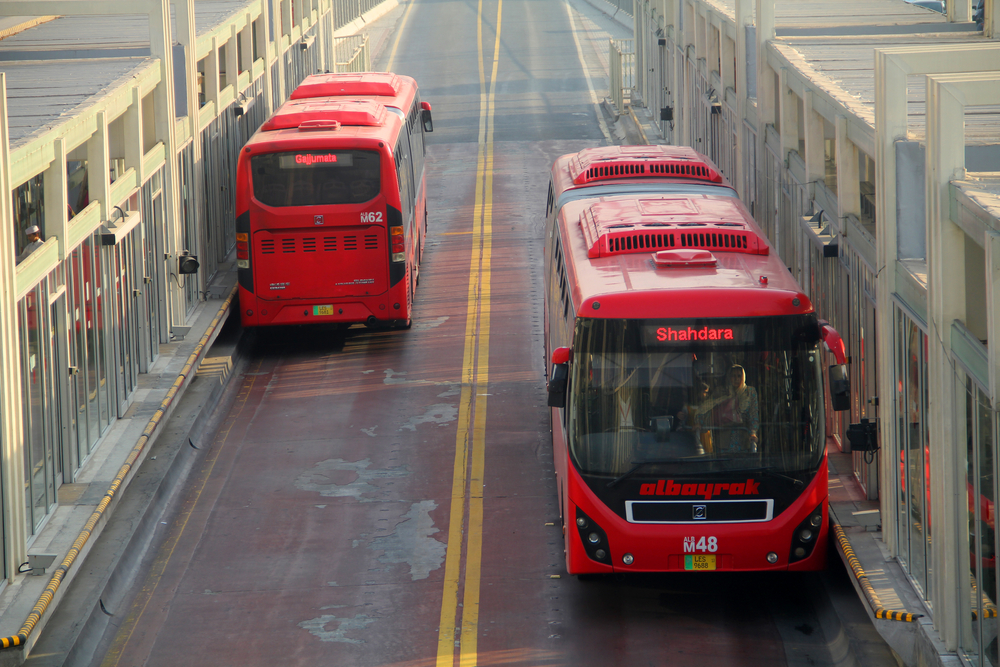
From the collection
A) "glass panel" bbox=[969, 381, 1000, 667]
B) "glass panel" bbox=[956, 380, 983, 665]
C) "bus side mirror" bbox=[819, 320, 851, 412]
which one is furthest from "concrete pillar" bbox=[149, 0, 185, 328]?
"glass panel" bbox=[969, 381, 1000, 667]

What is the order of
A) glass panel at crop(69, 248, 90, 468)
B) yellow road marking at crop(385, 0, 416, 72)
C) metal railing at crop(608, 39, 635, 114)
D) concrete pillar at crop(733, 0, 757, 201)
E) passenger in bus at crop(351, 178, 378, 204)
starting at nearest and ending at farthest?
glass panel at crop(69, 248, 90, 468)
passenger in bus at crop(351, 178, 378, 204)
concrete pillar at crop(733, 0, 757, 201)
metal railing at crop(608, 39, 635, 114)
yellow road marking at crop(385, 0, 416, 72)

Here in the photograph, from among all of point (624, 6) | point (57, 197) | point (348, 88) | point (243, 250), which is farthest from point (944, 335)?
point (624, 6)

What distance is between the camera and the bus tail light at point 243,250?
1725 centimetres

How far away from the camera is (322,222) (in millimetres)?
17188

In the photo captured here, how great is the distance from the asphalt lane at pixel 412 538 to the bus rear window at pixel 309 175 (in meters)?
2.32

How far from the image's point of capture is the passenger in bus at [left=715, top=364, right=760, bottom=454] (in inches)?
375

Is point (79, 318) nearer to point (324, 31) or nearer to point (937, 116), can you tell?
point (937, 116)

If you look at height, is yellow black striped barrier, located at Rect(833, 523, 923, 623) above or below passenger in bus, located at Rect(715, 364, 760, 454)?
below

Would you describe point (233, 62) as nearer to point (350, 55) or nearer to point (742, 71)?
point (742, 71)

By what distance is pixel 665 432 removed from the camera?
31.4 ft

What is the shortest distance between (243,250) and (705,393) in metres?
9.44

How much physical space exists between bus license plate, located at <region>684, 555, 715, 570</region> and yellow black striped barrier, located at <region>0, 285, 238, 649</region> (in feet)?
15.9

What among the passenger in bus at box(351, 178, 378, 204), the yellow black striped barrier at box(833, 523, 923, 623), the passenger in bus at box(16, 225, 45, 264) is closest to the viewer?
the yellow black striped barrier at box(833, 523, 923, 623)

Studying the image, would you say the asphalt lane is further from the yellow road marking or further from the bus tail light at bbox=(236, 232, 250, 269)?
the yellow road marking
